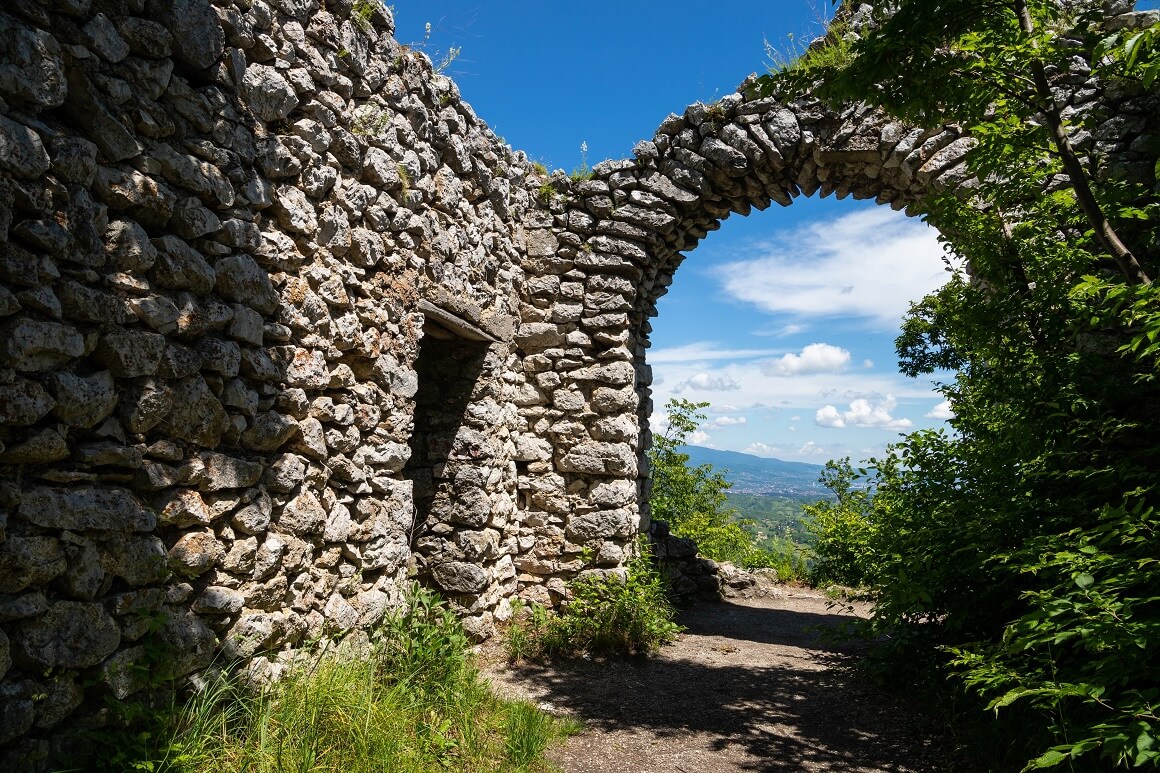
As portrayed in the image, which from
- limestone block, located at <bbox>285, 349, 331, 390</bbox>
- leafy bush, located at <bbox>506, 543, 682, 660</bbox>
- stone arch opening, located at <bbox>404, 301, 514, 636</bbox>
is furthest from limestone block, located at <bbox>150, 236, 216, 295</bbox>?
leafy bush, located at <bbox>506, 543, 682, 660</bbox>

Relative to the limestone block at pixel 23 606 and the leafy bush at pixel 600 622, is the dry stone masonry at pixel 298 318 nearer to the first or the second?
the limestone block at pixel 23 606

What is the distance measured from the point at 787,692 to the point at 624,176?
439cm

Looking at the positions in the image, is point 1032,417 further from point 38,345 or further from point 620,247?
point 38,345

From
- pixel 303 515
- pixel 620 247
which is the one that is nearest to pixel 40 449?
pixel 303 515

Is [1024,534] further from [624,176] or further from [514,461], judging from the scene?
[624,176]

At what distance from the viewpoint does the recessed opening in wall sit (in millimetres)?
5141

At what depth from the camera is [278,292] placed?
3.12 meters

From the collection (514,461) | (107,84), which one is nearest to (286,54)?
(107,84)

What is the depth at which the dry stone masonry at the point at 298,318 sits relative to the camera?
6.87ft

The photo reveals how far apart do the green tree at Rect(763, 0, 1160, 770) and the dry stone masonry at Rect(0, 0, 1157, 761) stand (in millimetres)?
858

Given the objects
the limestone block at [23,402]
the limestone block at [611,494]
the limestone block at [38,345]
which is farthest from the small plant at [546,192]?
the limestone block at [23,402]

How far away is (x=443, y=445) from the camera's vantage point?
5.24 metres

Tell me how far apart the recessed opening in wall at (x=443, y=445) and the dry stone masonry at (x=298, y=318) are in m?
0.02

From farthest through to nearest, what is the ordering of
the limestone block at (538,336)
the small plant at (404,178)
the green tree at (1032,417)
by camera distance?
the limestone block at (538,336), the small plant at (404,178), the green tree at (1032,417)
